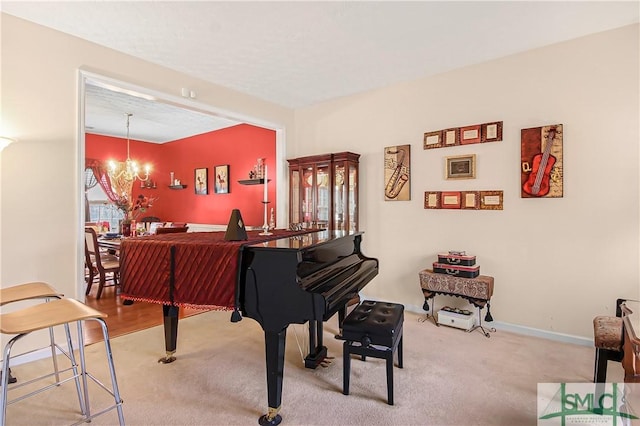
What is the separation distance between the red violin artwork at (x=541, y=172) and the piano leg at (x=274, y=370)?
2718 millimetres

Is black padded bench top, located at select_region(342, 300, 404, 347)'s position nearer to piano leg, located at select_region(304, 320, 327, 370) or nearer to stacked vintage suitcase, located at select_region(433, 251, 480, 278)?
piano leg, located at select_region(304, 320, 327, 370)

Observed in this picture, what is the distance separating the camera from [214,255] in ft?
6.48

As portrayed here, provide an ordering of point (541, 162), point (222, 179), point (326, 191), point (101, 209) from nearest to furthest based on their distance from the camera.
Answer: point (541, 162), point (326, 191), point (222, 179), point (101, 209)

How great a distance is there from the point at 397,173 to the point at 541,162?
1465 millimetres

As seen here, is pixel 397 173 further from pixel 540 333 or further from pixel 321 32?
pixel 540 333

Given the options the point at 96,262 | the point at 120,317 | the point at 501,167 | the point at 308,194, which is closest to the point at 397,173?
the point at 501,167

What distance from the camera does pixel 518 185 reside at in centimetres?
326

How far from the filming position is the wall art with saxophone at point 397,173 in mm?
3961

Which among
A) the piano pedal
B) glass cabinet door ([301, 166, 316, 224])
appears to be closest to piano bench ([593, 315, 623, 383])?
the piano pedal

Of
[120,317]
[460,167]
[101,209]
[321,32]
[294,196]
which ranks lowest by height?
[120,317]

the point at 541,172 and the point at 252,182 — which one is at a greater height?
the point at 252,182

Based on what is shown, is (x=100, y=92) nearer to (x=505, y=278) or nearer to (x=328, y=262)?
(x=328, y=262)

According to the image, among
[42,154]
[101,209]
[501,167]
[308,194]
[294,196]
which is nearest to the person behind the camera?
[42,154]

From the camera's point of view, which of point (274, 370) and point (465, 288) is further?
point (465, 288)
